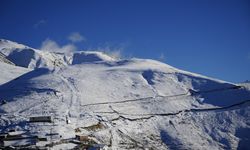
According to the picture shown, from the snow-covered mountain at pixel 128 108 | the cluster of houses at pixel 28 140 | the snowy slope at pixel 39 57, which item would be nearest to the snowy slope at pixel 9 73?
A: the snow-covered mountain at pixel 128 108

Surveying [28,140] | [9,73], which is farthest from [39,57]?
[28,140]

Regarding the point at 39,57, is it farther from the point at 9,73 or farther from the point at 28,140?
the point at 28,140

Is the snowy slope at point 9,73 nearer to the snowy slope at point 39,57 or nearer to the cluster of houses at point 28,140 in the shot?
the cluster of houses at point 28,140

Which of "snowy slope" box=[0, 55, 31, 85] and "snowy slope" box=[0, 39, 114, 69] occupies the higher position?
"snowy slope" box=[0, 39, 114, 69]

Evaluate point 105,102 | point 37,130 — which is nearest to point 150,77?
point 105,102

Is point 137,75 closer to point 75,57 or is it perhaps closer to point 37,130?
point 37,130

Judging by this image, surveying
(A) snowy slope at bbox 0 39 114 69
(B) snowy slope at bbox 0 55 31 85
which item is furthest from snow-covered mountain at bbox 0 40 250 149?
(A) snowy slope at bbox 0 39 114 69

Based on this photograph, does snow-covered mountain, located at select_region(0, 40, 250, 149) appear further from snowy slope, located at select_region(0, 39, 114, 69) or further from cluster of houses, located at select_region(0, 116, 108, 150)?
snowy slope, located at select_region(0, 39, 114, 69)

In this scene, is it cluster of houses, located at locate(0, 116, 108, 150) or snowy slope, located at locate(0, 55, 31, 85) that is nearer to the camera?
cluster of houses, located at locate(0, 116, 108, 150)

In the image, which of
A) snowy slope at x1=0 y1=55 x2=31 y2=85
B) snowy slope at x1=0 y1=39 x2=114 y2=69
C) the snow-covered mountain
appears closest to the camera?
the snow-covered mountain
